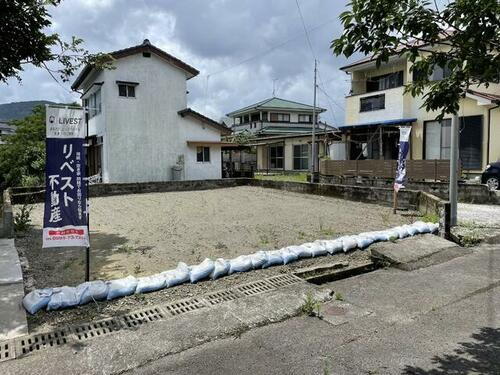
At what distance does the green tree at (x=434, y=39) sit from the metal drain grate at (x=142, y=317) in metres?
3.04

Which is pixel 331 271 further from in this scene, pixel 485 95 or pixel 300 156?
pixel 300 156

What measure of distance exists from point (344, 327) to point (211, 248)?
334cm

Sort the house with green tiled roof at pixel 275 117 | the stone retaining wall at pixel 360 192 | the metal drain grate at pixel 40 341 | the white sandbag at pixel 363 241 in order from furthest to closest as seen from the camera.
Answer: the house with green tiled roof at pixel 275 117 → the stone retaining wall at pixel 360 192 → the white sandbag at pixel 363 241 → the metal drain grate at pixel 40 341

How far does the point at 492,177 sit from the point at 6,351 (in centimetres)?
1444

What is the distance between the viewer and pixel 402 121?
704 inches

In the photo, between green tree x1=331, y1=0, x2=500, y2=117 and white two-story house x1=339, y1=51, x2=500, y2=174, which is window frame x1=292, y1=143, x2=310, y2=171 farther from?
green tree x1=331, y1=0, x2=500, y2=117

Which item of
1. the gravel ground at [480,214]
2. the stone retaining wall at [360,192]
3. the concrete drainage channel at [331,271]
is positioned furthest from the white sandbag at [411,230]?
the stone retaining wall at [360,192]

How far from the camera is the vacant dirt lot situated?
5727mm

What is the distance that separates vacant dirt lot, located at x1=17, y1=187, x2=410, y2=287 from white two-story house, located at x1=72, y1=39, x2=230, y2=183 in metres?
6.37

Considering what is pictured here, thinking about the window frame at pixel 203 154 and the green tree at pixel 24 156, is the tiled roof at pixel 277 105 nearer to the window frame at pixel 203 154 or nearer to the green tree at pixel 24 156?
the window frame at pixel 203 154

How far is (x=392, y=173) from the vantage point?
16.7 meters

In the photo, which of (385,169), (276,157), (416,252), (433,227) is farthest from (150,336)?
(276,157)

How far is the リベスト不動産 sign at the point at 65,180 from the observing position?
14.6 feet

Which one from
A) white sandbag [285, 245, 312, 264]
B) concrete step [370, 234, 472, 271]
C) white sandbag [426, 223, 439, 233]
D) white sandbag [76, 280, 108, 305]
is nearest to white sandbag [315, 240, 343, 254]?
white sandbag [285, 245, 312, 264]
